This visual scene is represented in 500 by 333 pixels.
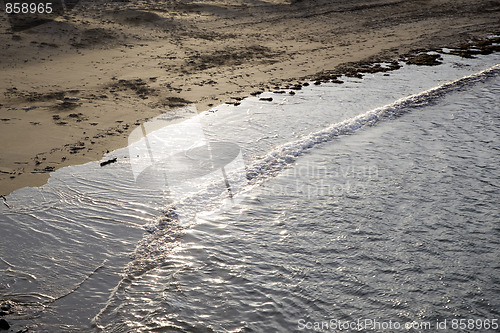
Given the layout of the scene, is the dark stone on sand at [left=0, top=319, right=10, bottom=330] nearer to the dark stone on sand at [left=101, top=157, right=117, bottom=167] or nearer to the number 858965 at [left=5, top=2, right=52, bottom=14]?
the dark stone on sand at [left=101, top=157, right=117, bottom=167]

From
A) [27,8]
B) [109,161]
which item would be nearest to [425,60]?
[109,161]

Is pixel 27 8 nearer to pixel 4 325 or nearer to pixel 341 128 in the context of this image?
pixel 341 128

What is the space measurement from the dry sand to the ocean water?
80cm

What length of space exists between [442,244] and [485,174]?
2.34 metres

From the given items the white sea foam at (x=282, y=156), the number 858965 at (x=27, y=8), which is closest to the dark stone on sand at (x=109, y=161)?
the white sea foam at (x=282, y=156)

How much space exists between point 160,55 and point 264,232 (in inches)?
323

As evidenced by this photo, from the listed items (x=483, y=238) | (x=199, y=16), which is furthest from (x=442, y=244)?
(x=199, y=16)

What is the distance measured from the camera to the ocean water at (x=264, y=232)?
398 centimetres

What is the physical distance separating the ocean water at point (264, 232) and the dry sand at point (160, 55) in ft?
2.63

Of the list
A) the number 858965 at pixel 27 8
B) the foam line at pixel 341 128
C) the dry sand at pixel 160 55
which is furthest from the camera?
the number 858965 at pixel 27 8

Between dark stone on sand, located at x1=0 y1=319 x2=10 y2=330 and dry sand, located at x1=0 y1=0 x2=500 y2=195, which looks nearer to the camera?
dark stone on sand, located at x1=0 y1=319 x2=10 y2=330

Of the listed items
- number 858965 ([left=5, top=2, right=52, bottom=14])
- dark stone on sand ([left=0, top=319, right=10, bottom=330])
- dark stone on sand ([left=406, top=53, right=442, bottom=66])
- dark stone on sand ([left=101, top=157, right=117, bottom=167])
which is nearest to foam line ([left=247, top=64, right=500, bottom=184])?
dark stone on sand ([left=406, top=53, right=442, bottom=66])

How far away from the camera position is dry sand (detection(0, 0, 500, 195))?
23.6 ft

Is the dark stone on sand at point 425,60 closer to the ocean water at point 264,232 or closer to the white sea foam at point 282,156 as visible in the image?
the white sea foam at point 282,156
